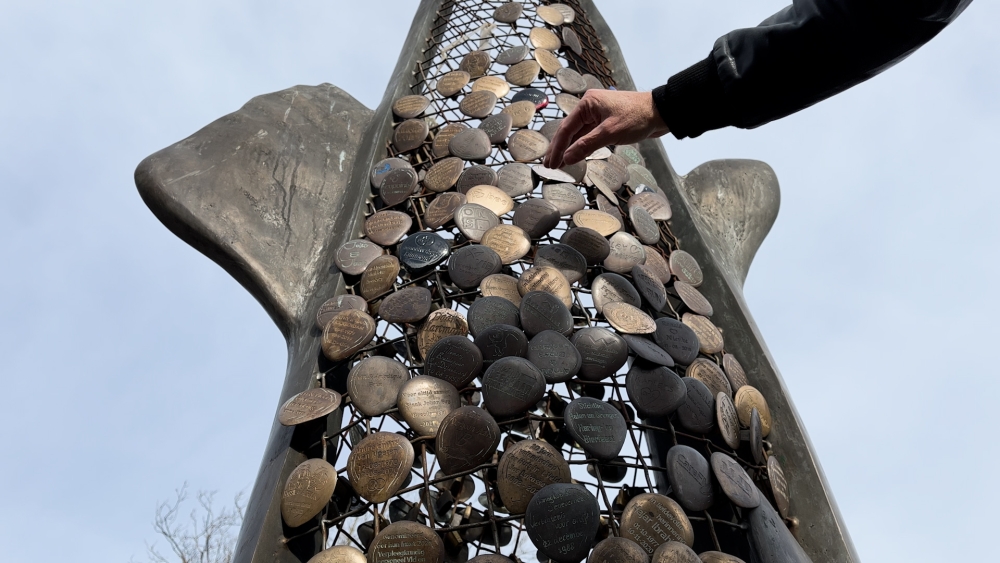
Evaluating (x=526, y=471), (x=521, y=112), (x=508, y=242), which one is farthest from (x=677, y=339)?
(x=521, y=112)

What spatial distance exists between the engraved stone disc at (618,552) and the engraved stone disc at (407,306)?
83 centimetres

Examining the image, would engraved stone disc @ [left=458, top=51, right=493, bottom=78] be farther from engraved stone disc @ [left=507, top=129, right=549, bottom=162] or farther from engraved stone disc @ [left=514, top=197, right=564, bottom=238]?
engraved stone disc @ [left=514, top=197, right=564, bottom=238]

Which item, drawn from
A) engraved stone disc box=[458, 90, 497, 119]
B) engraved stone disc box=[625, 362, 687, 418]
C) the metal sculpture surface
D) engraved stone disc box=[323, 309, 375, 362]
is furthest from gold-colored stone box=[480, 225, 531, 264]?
engraved stone disc box=[458, 90, 497, 119]

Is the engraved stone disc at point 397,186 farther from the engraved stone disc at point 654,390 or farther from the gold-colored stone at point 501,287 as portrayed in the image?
the engraved stone disc at point 654,390

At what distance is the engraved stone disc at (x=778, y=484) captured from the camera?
7.28 ft

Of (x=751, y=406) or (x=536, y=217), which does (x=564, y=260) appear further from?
(x=751, y=406)

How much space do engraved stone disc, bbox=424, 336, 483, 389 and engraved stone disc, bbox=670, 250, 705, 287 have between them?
0.91 meters

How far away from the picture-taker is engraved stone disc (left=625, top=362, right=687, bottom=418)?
82.4 inches

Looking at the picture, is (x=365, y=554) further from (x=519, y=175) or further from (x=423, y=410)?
(x=519, y=175)

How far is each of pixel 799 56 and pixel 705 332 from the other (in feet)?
3.52

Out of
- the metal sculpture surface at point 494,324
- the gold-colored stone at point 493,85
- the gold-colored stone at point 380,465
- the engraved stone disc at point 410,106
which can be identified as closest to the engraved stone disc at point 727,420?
the metal sculpture surface at point 494,324

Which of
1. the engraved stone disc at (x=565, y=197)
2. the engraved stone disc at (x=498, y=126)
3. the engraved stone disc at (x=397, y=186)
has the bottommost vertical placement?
the engraved stone disc at (x=565, y=197)

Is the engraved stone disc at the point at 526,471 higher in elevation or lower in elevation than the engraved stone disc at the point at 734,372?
lower

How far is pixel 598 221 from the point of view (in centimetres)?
265
